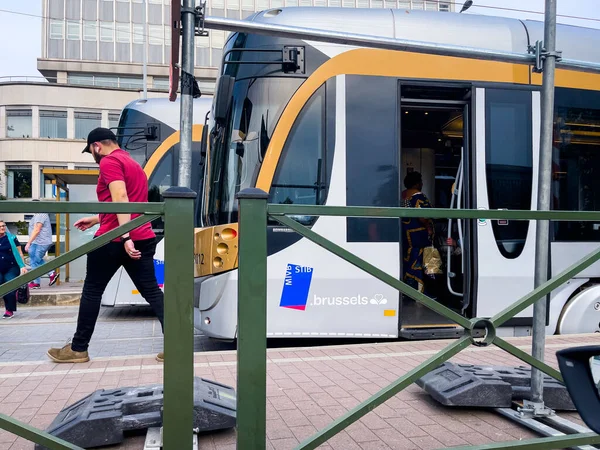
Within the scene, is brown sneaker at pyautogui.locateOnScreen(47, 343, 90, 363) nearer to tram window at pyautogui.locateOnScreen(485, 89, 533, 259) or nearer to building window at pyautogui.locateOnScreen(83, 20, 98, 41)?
tram window at pyautogui.locateOnScreen(485, 89, 533, 259)

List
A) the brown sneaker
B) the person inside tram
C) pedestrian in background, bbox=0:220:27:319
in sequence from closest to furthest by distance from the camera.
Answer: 1. the brown sneaker
2. the person inside tram
3. pedestrian in background, bbox=0:220:27:319

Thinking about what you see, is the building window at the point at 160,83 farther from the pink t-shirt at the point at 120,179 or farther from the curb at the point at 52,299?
the pink t-shirt at the point at 120,179

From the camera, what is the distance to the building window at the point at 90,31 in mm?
44281

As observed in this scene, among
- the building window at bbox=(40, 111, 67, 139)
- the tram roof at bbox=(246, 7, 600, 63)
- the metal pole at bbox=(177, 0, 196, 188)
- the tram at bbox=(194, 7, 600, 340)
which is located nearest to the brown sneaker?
the tram at bbox=(194, 7, 600, 340)

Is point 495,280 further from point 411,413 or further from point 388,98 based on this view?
point 411,413

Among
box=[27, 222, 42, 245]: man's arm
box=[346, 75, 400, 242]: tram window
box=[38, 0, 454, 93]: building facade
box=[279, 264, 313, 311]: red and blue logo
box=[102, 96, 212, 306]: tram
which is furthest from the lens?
box=[38, 0, 454, 93]: building facade

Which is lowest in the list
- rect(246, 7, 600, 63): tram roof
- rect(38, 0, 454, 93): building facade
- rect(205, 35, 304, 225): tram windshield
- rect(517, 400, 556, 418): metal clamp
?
rect(517, 400, 556, 418): metal clamp

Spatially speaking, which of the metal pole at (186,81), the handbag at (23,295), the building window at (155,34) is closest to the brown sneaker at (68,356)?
the metal pole at (186,81)

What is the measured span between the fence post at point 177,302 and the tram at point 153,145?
5872 mm

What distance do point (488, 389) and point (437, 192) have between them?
464 cm

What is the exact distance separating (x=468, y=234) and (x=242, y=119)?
2.68 meters

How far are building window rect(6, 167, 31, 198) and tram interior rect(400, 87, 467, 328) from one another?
38.0 meters

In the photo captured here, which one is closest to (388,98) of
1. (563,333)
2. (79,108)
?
(563,333)

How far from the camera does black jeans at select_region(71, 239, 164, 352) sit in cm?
441
